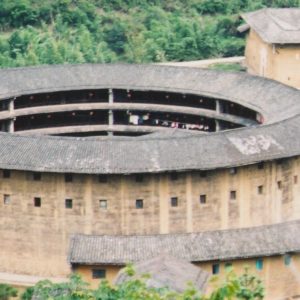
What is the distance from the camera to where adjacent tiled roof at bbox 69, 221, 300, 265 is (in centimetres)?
4650

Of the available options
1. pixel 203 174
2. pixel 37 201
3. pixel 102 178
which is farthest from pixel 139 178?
pixel 37 201

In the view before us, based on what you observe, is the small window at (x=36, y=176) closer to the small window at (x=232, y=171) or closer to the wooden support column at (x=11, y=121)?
the small window at (x=232, y=171)

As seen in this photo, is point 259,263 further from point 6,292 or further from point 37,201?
point 6,292

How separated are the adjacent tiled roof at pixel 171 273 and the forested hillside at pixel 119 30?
41.4 meters

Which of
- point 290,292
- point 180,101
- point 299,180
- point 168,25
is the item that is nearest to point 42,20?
point 168,25

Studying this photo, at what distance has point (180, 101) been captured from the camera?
67.7 m

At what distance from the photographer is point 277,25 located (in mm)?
74375

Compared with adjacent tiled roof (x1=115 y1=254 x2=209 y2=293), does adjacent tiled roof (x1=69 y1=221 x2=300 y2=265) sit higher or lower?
higher

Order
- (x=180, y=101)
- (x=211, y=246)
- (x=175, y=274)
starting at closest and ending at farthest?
(x=175, y=274), (x=211, y=246), (x=180, y=101)

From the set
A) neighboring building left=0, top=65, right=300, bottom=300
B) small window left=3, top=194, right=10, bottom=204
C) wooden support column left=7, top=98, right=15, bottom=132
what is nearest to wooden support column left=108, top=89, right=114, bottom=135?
wooden support column left=7, top=98, right=15, bottom=132

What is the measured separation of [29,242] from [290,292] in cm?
1097

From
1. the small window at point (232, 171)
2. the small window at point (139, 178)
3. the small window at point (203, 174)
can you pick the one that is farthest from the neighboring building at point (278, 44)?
the small window at point (139, 178)

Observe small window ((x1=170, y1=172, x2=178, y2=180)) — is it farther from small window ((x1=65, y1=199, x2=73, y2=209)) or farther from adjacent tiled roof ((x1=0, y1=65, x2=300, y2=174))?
small window ((x1=65, y1=199, x2=73, y2=209))

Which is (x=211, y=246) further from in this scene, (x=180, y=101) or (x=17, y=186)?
(x=180, y=101)
